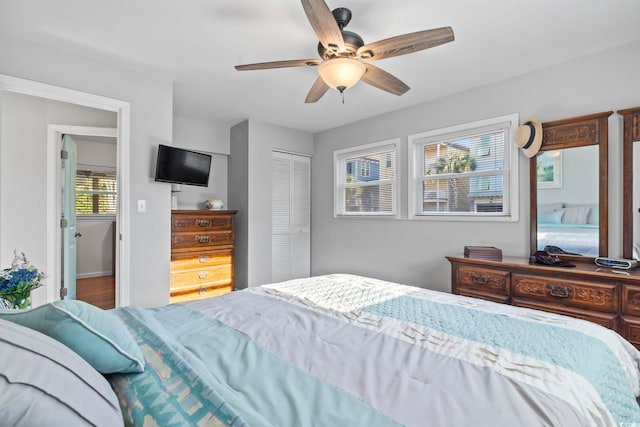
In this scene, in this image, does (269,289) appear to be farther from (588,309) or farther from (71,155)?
(71,155)

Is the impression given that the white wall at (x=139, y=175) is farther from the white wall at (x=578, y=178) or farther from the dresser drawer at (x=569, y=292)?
the white wall at (x=578, y=178)

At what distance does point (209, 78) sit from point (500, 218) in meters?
3.08

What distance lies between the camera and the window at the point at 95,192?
561 centimetres

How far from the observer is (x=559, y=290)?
239 cm

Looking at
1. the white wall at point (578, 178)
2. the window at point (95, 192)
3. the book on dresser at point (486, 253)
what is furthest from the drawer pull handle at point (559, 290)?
the window at point (95, 192)

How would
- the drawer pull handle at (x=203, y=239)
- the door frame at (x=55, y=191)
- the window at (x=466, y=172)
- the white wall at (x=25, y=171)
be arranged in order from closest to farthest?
the white wall at (x=25, y=171)
the window at (x=466, y=172)
the door frame at (x=55, y=191)
the drawer pull handle at (x=203, y=239)

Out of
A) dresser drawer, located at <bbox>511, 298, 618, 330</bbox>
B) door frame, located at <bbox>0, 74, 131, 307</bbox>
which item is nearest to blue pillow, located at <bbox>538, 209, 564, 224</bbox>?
dresser drawer, located at <bbox>511, 298, 618, 330</bbox>

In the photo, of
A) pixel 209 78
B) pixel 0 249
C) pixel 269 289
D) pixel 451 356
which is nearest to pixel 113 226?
pixel 0 249

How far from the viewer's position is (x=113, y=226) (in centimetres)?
588

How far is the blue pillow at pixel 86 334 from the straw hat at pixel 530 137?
3.23m

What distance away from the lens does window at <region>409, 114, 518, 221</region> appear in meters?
3.18

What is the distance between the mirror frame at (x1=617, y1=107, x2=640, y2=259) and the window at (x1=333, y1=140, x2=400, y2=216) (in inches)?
81.5

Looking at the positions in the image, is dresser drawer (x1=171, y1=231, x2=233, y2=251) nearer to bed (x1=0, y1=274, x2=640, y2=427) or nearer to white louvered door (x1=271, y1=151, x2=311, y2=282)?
white louvered door (x1=271, y1=151, x2=311, y2=282)

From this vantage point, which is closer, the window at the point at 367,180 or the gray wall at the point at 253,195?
the window at the point at 367,180
